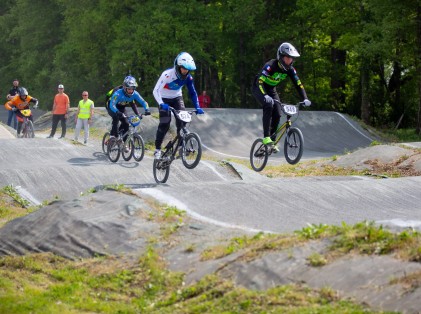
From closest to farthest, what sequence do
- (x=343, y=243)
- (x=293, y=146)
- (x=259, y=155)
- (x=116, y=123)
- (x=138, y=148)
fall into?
(x=343, y=243) < (x=293, y=146) < (x=259, y=155) < (x=138, y=148) < (x=116, y=123)

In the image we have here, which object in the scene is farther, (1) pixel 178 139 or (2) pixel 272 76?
(1) pixel 178 139

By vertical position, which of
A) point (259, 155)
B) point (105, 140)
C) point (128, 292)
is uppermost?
point (259, 155)

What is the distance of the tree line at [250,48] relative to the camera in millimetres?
39188

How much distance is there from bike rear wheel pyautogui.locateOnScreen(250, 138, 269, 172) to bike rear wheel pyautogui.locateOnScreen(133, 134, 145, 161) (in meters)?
3.94

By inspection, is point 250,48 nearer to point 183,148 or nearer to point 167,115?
point 167,115

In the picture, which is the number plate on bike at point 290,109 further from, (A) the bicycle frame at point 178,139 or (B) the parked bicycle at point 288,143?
(A) the bicycle frame at point 178,139

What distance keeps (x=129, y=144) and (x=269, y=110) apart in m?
5.84

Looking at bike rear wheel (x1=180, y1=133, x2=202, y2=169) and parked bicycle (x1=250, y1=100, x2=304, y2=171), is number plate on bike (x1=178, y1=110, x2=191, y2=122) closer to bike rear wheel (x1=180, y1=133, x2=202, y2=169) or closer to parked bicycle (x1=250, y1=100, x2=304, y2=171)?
bike rear wheel (x1=180, y1=133, x2=202, y2=169)

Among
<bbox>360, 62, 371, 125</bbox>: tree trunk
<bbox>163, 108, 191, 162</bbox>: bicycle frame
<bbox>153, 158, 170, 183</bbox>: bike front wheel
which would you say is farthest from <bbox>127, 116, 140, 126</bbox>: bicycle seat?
<bbox>360, 62, 371, 125</bbox>: tree trunk

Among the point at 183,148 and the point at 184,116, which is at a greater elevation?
the point at 184,116

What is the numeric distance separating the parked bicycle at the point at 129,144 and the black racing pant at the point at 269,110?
4817mm

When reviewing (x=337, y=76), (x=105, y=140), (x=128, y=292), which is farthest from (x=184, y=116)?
(x=337, y=76)

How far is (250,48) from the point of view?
1854 inches

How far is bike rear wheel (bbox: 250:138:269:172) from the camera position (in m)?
16.0
